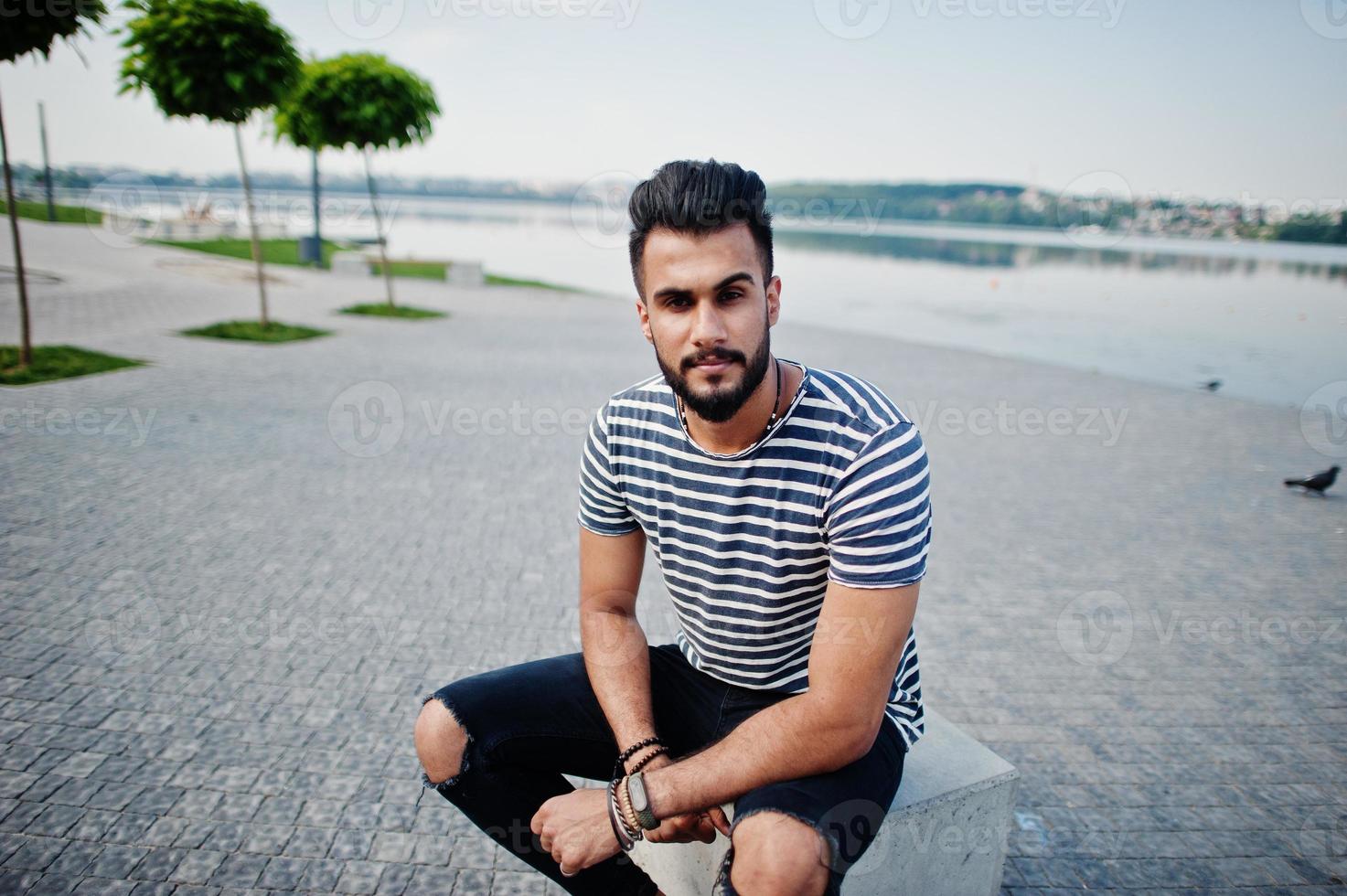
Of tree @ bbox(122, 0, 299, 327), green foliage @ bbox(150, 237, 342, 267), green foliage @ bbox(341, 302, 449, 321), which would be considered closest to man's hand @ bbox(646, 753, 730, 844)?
tree @ bbox(122, 0, 299, 327)

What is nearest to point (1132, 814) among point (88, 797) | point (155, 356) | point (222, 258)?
point (88, 797)

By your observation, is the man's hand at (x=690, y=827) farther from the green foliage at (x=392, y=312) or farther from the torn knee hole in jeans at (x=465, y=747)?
the green foliage at (x=392, y=312)

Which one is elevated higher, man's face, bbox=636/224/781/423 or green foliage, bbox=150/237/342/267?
green foliage, bbox=150/237/342/267

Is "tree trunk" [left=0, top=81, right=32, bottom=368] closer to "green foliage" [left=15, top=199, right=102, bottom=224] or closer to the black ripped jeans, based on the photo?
the black ripped jeans

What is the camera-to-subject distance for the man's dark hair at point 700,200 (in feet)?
6.33

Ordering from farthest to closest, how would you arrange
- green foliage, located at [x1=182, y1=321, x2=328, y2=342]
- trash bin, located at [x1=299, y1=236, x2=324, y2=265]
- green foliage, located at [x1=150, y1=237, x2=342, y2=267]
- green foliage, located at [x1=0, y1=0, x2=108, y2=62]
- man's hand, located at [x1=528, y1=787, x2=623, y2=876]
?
1. green foliage, located at [x1=150, y1=237, x2=342, y2=267]
2. trash bin, located at [x1=299, y1=236, x2=324, y2=265]
3. green foliage, located at [x1=182, y1=321, x2=328, y2=342]
4. green foliage, located at [x1=0, y1=0, x2=108, y2=62]
5. man's hand, located at [x1=528, y1=787, x2=623, y2=876]

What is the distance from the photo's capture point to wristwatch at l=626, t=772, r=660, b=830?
1.84 meters

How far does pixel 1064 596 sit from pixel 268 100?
37.9 ft

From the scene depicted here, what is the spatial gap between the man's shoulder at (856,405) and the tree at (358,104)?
47.1 feet

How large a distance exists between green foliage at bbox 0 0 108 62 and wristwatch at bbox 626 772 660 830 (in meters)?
9.11

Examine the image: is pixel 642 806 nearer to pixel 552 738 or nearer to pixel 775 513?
pixel 552 738

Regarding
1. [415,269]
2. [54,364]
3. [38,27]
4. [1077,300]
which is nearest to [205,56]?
[38,27]

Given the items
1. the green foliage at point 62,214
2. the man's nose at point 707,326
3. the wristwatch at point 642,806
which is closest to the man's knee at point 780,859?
the wristwatch at point 642,806

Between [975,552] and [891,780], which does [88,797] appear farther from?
[975,552]
